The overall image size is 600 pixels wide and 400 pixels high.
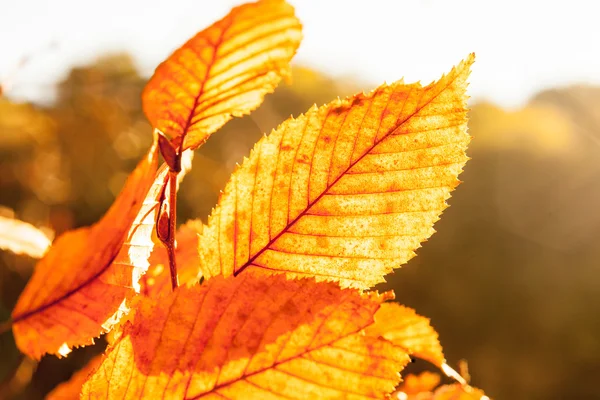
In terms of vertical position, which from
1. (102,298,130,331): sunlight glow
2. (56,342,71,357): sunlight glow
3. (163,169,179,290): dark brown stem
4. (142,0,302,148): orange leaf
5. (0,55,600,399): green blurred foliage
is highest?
(142,0,302,148): orange leaf

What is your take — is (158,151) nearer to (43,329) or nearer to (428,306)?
(43,329)

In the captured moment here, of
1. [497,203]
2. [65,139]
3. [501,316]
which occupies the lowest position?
[501,316]

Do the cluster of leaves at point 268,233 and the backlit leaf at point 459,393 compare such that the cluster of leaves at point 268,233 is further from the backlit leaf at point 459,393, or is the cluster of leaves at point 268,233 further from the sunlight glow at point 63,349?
the backlit leaf at point 459,393

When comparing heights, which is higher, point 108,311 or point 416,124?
point 416,124

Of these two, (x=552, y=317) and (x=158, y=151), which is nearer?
(x=158, y=151)

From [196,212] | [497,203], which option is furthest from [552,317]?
[196,212]

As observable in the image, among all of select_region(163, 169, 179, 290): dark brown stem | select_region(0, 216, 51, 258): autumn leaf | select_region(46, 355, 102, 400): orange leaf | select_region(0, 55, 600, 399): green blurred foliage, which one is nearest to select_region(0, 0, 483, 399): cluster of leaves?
select_region(163, 169, 179, 290): dark brown stem

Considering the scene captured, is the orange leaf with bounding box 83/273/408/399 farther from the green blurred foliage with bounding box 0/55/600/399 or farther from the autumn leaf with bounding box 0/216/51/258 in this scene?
the green blurred foliage with bounding box 0/55/600/399

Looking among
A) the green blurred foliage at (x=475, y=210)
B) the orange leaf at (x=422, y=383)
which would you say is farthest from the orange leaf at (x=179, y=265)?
the green blurred foliage at (x=475, y=210)
